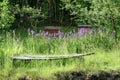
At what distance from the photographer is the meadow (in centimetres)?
727

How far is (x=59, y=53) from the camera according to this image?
27.1 feet

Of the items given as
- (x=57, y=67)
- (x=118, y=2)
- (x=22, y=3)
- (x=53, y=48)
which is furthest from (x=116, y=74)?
(x=22, y=3)

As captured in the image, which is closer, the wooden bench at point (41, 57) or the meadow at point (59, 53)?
the meadow at point (59, 53)

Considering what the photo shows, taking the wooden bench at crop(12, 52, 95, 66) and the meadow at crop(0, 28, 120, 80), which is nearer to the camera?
the meadow at crop(0, 28, 120, 80)

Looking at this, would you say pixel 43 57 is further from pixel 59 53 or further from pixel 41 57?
pixel 59 53

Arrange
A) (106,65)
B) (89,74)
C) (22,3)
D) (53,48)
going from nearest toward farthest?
(89,74)
(106,65)
(53,48)
(22,3)

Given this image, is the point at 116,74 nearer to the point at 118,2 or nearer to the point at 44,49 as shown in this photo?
the point at 44,49

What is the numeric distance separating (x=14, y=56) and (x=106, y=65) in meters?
1.85

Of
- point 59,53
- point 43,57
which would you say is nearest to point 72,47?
point 59,53

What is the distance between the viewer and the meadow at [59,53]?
7273mm

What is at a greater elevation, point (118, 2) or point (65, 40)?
point (118, 2)

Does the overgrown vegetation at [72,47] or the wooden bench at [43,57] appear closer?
the overgrown vegetation at [72,47]

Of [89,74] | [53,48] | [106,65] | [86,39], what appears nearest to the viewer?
[89,74]

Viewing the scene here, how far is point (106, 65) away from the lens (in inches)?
304
